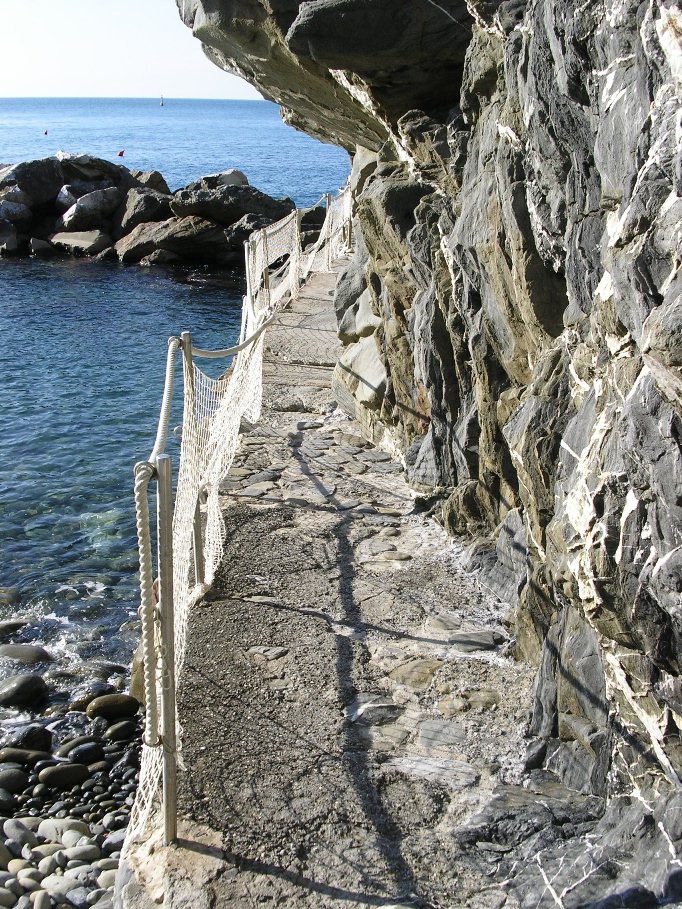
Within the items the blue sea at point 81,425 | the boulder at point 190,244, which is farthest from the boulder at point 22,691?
the boulder at point 190,244

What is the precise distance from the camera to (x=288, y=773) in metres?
4.96

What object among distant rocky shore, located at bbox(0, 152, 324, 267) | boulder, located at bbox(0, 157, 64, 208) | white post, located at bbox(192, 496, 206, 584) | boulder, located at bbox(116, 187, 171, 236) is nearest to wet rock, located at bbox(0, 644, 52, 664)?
white post, located at bbox(192, 496, 206, 584)

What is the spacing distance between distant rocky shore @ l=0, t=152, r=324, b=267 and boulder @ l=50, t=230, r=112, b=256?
4 cm

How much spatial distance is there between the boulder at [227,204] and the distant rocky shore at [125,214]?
34 mm

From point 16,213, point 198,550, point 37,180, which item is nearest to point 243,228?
point 16,213

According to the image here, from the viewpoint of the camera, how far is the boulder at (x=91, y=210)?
35.6m

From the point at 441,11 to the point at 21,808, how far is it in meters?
7.25

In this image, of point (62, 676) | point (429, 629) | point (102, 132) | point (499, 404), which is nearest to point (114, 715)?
point (62, 676)

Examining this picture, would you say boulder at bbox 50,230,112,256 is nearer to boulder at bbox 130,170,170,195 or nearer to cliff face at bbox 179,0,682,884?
boulder at bbox 130,170,170,195

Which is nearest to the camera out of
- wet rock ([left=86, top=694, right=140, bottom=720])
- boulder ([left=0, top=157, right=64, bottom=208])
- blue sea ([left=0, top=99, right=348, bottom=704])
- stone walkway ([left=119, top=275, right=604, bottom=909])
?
stone walkway ([left=119, top=275, right=604, bottom=909])

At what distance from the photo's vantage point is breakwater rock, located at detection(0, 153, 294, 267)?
32688 mm

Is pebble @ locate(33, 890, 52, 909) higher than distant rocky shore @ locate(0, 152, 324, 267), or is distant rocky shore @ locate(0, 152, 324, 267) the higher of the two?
distant rocky shore @ locate(0, 152, 324, 267)

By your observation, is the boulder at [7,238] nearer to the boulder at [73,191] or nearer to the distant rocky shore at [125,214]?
the distant rocky shore at [125,214]

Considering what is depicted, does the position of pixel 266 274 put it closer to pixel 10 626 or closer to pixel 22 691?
pixel 10 626
